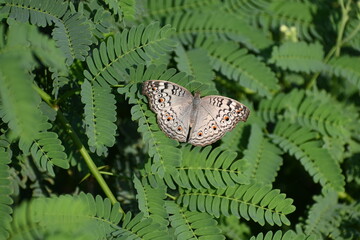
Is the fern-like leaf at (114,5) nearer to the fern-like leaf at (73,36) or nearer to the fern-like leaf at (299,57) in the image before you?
the fern-like leaf at (73,36)

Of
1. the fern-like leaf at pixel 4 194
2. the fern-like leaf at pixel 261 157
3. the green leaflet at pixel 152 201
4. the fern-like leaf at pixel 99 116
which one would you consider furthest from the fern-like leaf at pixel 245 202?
the fern-like leaf at pixel 4 194

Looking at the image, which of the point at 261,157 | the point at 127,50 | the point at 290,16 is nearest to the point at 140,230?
the point at 127,50

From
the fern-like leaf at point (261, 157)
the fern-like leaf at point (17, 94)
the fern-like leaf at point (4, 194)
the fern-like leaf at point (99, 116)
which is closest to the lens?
the fern-like leaf at point (17, 94)

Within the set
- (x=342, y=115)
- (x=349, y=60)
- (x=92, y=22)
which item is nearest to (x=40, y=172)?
(x=92, y=22)

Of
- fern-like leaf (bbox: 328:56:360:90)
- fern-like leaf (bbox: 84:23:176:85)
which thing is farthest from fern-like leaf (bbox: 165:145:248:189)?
fern-like leaf (bbox: 328:56:360:90)

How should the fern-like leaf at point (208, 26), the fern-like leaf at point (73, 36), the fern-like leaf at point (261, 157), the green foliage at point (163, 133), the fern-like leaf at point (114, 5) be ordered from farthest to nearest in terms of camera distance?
1. the fern-like leaf at point (208, 26)
2. the fern-like leaf at point (261, 157)
3. the fern-like leaf at point (114, 5)
4. the fern-like leaf at point (73, 36)
5. the green foliage at point (163, 133)

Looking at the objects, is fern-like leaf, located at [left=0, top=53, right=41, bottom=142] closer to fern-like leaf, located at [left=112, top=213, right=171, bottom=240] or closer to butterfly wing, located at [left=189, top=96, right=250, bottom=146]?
fern-like leaf, located at [left=112, top=213, right=171, bottom=240]

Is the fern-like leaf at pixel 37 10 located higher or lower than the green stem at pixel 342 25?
higher

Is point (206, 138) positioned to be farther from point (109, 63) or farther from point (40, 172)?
point (40, 172)
